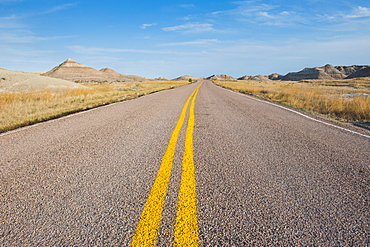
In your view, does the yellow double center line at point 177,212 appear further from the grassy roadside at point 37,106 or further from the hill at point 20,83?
the hill at point 20,83

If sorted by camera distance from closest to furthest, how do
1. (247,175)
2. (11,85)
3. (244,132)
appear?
(247,175) < (244,132) < (11,85)

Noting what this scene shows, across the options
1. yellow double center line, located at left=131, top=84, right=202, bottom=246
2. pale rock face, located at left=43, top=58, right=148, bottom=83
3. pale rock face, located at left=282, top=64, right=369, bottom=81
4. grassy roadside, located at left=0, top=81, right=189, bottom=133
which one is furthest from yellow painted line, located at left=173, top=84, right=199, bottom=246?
pale rock face, located at left=282, top=64, right=369, bottom=81

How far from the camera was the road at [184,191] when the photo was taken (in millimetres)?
1714

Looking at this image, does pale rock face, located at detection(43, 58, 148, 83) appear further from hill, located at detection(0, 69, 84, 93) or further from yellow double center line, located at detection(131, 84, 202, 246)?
yellow double center line, located at detection(131, 84, 202, 246)

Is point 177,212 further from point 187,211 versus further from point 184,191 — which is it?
point 184,191

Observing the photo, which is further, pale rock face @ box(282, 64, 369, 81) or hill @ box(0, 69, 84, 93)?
pale rock face @ box(282, 64, 369, 81)

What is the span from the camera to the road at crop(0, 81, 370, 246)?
1.71 meters

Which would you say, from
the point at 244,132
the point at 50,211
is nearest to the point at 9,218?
the point at 50,211

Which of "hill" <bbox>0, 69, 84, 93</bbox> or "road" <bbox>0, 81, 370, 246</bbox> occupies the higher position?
"hill" <bbox>0, 69, 84, 93</bbox>

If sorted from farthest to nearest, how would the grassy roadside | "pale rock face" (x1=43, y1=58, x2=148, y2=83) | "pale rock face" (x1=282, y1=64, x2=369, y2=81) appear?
"pale rock face" (x1=282, y1=64, x2=369, y2=81) < "pale rock face" (x1=43, y1=58, x2=148, y2=83) < the grassy roadside

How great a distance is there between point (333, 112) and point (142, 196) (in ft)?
32.1

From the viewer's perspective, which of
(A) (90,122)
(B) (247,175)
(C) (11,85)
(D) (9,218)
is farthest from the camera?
(C) (11,85)

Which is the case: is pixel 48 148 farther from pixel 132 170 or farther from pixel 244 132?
pixel 244 132

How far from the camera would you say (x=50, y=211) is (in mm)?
2033
